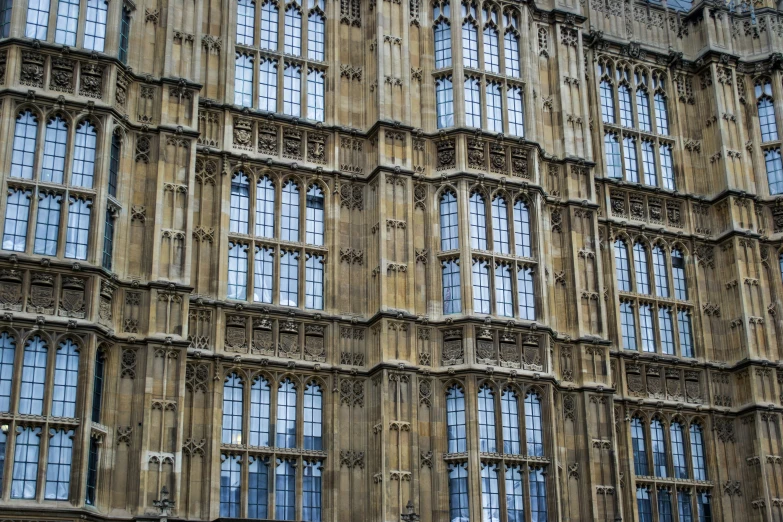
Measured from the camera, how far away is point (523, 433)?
32.4 meters

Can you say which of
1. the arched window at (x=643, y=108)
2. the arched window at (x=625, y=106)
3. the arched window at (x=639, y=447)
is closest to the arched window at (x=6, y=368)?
the arched window at (x=639, y=447)

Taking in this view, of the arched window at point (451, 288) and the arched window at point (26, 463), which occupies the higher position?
the arched window at point (451, 288)

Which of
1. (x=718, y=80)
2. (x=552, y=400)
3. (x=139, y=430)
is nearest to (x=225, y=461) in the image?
(x=139, y=430)

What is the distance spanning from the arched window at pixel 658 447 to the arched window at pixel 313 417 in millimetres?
11576

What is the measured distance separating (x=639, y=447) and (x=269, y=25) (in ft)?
60.4

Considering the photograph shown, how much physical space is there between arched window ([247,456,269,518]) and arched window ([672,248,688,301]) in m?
16.5

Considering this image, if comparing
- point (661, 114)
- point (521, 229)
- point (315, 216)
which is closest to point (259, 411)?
point (315, 216)

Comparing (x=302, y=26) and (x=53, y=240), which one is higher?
(x=302, y=26)

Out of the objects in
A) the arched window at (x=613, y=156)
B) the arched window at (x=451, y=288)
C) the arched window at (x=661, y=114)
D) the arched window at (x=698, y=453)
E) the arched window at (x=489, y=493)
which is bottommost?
the arched window at (x=489, y=493)

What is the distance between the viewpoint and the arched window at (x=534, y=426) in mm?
32500

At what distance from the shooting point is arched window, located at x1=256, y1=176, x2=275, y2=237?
33.6 meters

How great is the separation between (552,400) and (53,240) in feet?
49.4

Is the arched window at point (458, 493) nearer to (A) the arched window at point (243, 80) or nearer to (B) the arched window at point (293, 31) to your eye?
(A) the arched window at point (243, 80)

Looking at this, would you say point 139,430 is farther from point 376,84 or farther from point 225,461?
point 376,84
